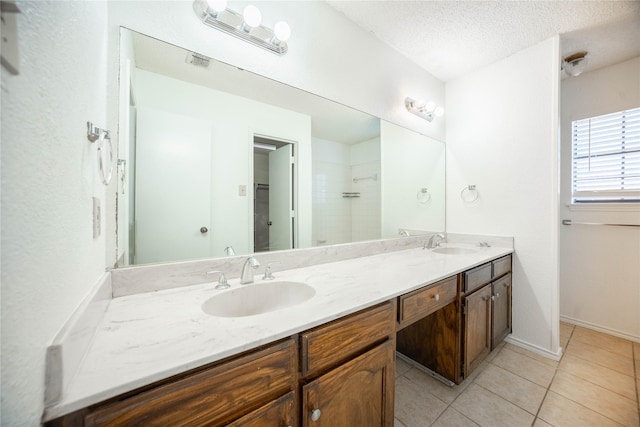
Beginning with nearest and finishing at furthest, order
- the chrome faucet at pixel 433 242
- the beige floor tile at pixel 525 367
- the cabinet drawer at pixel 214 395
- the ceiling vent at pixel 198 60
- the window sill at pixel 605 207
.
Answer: the cabinet drawer at pixel 214 395, the ceiling vent at pixel 198 60, the beige floor tile at pixel 525 367, the window sill at pixel 605 207, the chrome faucet at pixel 433 242

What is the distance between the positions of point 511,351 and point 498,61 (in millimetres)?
2387

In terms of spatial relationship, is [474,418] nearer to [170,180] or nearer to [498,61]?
[170,180]

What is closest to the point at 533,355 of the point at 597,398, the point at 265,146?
the point at 597,398

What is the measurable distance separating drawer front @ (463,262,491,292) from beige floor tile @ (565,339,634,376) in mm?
1002

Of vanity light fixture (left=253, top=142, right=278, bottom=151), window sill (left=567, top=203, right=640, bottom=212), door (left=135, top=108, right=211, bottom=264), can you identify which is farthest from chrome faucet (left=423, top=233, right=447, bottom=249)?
door (left=135, top=108, right=211, bottom=264)

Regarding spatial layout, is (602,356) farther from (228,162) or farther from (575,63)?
(228,162)

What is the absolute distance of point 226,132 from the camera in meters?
1.20

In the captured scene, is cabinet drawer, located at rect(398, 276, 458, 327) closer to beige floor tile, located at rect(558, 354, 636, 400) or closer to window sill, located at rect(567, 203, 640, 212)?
beige floor tile, located at rect(558, 354, 636, 400)

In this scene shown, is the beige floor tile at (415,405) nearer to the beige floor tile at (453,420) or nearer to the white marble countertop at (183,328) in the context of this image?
the beige floor tile at (453,420)

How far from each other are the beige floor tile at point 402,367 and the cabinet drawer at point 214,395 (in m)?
1.26

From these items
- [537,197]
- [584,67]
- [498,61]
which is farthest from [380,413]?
[584,67]

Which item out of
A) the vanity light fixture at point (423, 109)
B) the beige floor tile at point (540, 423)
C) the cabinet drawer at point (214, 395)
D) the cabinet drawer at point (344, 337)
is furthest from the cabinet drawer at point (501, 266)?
the cabinet drawer at point (214, 395)

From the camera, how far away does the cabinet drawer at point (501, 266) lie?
1.73 meters

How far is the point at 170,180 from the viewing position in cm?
107
